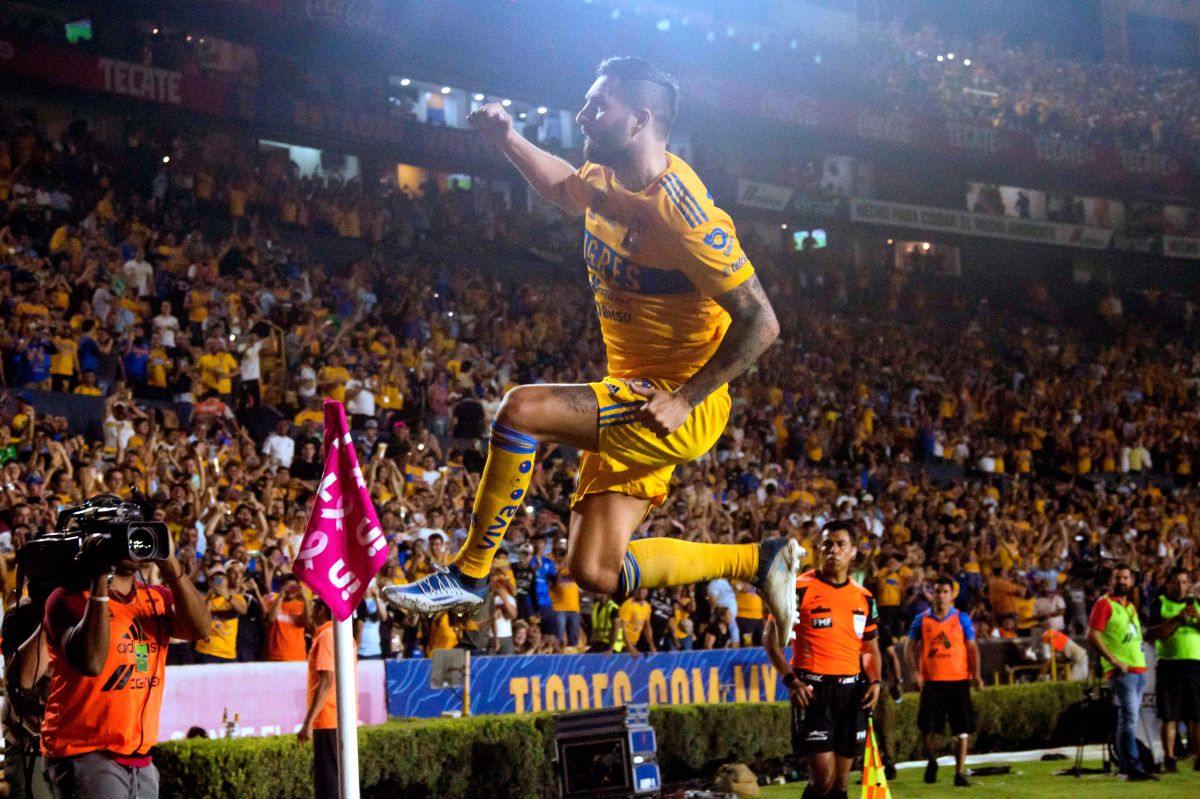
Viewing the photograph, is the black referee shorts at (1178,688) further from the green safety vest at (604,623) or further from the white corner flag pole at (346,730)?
the white corner flag pole at (346,730)

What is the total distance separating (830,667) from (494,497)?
542 centimetres

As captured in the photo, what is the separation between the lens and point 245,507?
45.8 feet

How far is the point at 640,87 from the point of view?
211 inches

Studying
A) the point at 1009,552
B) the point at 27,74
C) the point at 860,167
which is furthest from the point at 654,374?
the point at 860,167

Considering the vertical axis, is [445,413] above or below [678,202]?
above

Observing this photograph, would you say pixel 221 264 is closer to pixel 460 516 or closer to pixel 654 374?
pixel 460 516

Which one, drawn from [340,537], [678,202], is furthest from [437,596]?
[678,202]

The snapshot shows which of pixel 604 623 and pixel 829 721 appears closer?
pixel 829 721

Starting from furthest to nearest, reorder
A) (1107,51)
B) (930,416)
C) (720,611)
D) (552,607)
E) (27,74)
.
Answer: (1107,51) → (930,416) → (27,74) → (720,611) → (552,607)

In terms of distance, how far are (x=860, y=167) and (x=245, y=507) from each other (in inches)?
1079

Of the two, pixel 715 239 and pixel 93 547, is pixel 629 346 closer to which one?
pixel 715 239

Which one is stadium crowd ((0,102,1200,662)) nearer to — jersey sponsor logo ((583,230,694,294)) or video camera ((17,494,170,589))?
video camera ((17,494,170,589))

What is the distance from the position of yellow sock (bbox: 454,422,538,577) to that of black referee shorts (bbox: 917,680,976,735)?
9371 mm

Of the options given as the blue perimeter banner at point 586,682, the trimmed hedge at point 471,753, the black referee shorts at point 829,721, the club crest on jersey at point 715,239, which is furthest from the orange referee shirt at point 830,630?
the club crest on jersey at point 715,239
